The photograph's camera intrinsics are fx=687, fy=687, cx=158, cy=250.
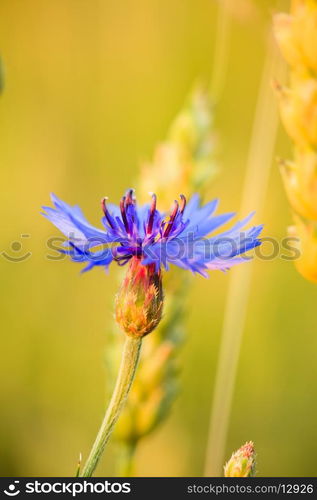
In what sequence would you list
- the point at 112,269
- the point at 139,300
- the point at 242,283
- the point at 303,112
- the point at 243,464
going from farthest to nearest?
the point at 112,269, the point at 242,283, the point at 303,112, the point at 139,300, the point at 243,464

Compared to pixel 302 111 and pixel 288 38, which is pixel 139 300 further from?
pixel 288 38

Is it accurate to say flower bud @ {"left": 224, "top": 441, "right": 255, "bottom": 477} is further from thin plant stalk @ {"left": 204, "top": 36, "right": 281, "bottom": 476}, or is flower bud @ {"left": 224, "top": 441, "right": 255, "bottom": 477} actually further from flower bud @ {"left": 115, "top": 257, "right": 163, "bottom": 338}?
thin plant stalk @ {"left": 204, "top": 36, "right": 281, "bottom": 476}

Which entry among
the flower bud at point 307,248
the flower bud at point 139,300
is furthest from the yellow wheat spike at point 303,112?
the flower bud at point 139,300

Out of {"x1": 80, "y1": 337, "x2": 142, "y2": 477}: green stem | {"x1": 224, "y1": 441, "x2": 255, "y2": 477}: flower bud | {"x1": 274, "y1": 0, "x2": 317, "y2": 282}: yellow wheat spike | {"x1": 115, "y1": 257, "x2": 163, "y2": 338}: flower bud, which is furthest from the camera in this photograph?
{"x1": 274, "y1": 0, "x2": 317, "y2": 282}: yellow wheat spike

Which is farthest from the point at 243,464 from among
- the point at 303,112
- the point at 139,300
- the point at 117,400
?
the point at 303,112

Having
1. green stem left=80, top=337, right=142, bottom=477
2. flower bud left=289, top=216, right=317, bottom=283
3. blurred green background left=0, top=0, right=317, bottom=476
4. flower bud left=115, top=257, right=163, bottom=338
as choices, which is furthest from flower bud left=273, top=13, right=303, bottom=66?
blurred green background left=0, top=0, right=317, bottom=476

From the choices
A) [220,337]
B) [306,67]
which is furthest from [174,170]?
[220,337]

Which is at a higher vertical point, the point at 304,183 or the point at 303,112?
the point at 303,112
